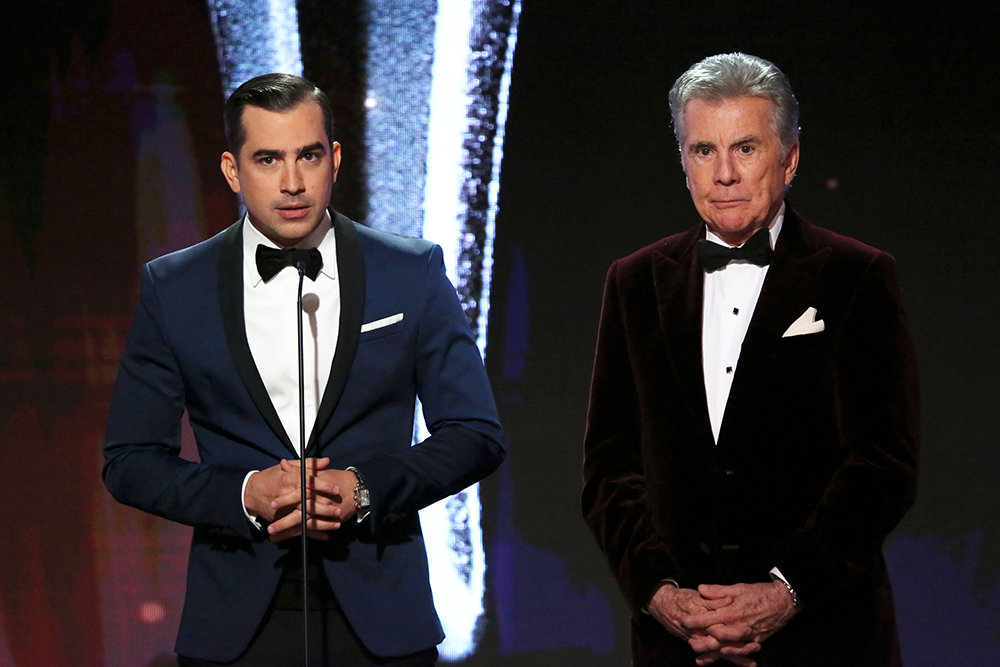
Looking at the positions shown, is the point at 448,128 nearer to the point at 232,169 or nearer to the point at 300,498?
the point at 232,169

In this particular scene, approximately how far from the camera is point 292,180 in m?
2.01

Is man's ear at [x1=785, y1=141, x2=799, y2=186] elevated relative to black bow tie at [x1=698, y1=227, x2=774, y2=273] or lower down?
elevated

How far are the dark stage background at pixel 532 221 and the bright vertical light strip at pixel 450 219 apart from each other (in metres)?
0.07

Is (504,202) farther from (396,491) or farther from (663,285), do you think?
(396,491)

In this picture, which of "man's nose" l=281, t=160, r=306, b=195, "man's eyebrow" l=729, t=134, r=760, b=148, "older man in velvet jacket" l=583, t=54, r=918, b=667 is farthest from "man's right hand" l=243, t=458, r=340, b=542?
"man's eyebrow" l=729, t=134, r=760, b=148

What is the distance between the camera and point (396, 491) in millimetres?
1908

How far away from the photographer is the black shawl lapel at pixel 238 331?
1.97 meters

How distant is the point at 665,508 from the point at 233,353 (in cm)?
86

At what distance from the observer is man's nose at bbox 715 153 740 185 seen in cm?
208

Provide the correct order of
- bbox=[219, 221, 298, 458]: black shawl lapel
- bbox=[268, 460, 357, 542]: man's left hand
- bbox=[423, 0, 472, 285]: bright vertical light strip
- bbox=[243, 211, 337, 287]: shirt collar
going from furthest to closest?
1. bbox=[423, 0, 472, 285]: bright vertical light strip
2. bbox=[243, 211, 337, 287]: shirt collar
3. bbox=[219, 221, 298, 458]: black shawl lapel
4. bbox=[268, 460, 357, 542]: man's left hand

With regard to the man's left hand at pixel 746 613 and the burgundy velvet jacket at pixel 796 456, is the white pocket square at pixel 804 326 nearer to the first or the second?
the burgundy velvet jacket at pixel 796 456

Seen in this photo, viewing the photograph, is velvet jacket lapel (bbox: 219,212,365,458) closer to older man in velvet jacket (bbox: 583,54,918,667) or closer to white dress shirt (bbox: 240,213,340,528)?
white dress shirt (bbox: 240,213,340,528)

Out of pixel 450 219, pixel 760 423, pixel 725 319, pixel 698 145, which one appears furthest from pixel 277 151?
pixel 450 219

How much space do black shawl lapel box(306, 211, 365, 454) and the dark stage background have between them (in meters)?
1.44
